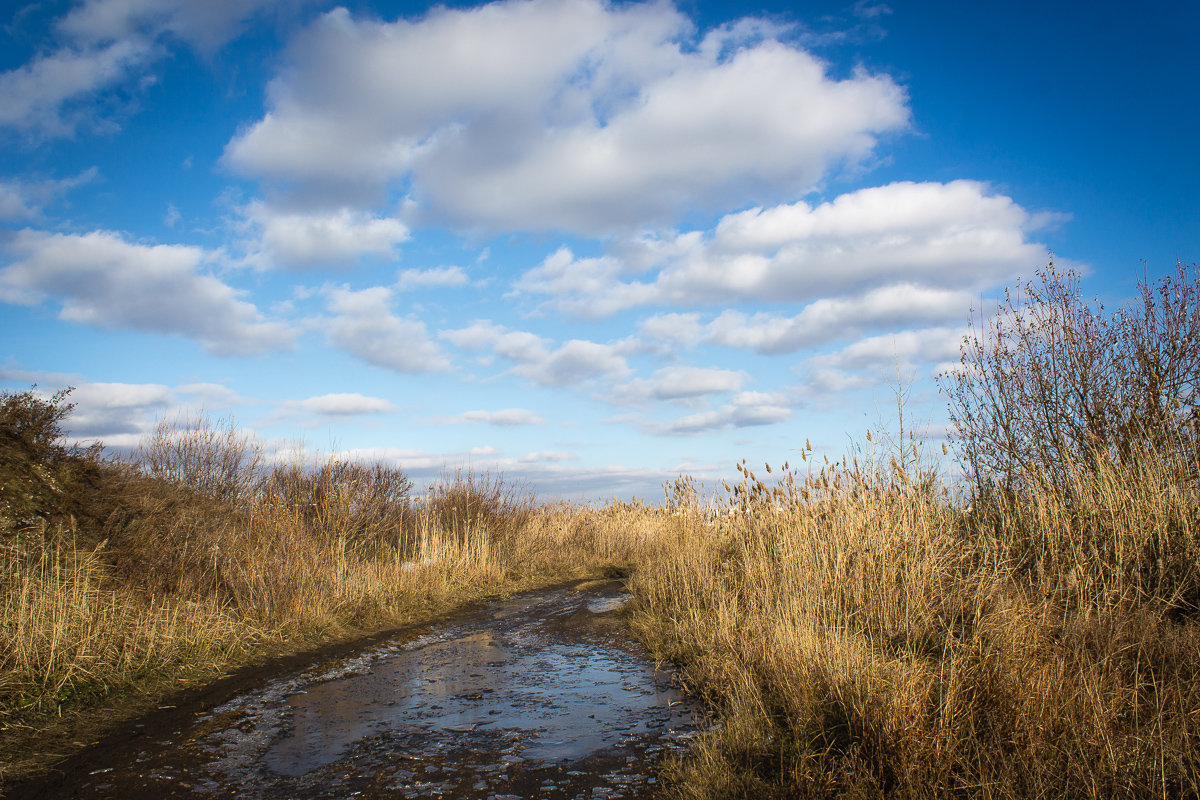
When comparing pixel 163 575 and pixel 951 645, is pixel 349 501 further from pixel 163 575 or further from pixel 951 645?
pixel 951 645

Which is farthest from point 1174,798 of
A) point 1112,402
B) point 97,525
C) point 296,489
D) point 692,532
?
point 296,489

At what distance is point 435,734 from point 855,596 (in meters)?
3.63

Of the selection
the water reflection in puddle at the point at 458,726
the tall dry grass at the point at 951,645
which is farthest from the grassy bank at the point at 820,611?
the water reflection in puddle at the point at 458,726

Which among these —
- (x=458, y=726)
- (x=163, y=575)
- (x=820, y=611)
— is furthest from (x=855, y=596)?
(x=163, y=575)

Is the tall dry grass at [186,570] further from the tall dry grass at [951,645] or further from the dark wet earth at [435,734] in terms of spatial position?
the tall dry grass at [951,645]

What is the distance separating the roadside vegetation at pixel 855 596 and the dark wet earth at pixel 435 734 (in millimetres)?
543

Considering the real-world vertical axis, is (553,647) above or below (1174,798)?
below

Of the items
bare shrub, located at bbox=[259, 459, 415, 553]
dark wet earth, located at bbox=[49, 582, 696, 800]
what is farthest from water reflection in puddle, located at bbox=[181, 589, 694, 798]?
bare shrub, located at bbox=[259, 459, 415, 553]

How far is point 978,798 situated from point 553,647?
551 cm

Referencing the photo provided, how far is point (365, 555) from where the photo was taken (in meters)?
12.3

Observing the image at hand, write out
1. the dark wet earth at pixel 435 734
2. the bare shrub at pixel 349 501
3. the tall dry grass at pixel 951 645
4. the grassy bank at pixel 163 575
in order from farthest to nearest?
the bare shrub at pixel 349 501, the grassy bank at pixel 163 575, the dark wet earth at pixel 435 734, the tall dry grass at pixel 951 645

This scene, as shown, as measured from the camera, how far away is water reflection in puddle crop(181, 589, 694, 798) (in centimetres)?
371

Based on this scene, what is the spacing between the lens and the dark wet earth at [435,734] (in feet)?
12.1

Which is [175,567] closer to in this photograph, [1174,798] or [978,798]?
[978,798]
